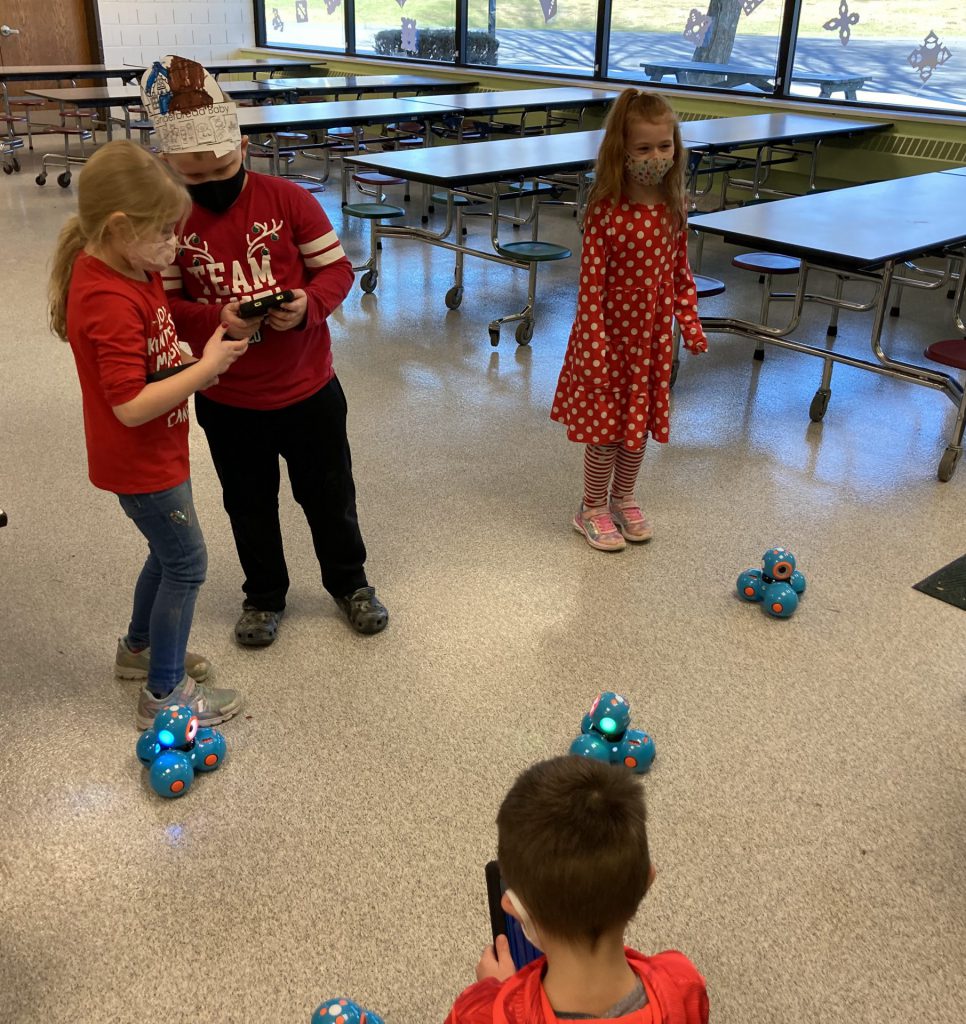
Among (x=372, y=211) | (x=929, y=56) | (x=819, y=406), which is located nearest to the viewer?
(x=819, y=406)

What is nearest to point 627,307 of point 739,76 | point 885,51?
point 885,51

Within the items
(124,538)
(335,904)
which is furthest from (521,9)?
(335,904)

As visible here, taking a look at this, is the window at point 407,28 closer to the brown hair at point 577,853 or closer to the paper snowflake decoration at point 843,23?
the paper snowflake decoration at point 843,23

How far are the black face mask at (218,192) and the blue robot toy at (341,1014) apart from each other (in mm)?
1399

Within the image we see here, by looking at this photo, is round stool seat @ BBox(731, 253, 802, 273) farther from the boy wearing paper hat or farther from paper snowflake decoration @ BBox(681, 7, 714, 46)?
paper snowflake decoration @ BBox(681, 7, 714, 46)

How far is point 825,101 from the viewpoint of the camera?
6629mm

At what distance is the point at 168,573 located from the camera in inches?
75.8

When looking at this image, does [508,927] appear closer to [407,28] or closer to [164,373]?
[164,373]

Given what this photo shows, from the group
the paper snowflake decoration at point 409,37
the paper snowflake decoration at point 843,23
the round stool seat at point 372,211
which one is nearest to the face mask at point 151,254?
the round stool seat at point 372,211

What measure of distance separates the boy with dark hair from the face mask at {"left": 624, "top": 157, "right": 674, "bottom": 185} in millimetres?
1851

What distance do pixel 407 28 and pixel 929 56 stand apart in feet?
15.8

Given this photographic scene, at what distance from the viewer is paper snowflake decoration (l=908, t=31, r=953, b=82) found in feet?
19.8

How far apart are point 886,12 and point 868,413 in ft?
12.0

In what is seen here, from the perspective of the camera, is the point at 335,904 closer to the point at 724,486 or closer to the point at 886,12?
the point at 724,486
